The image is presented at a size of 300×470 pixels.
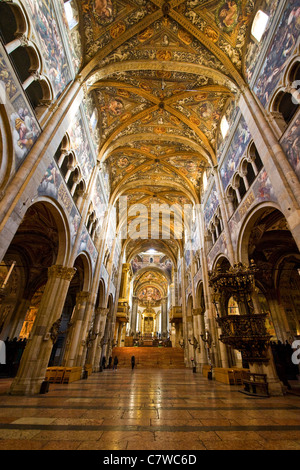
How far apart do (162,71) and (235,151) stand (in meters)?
6.50

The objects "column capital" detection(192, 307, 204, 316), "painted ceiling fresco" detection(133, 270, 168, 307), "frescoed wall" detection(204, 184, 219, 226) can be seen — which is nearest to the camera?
"frescoed wall" detection(204, 184, 219, 226)

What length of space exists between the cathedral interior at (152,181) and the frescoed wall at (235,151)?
110 mm

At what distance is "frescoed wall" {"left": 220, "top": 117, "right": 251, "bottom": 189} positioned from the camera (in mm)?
9648

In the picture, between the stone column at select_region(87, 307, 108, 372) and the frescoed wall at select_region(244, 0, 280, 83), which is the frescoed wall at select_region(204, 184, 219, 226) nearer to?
the frescoed wall at select_region(244, 0, 280, 83)

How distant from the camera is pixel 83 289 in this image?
12.7 metres

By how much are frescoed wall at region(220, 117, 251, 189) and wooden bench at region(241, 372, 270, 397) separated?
8902 millimetres

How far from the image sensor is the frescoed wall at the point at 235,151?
9.65 m

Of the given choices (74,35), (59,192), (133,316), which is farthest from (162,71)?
(133,316)

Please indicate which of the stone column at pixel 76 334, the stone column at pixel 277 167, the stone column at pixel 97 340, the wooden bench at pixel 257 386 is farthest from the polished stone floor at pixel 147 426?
the stone column at pixel 97 340

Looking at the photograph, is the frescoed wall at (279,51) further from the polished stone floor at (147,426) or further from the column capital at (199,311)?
the column capital at (199,311)

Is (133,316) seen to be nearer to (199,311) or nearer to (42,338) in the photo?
(199,311)

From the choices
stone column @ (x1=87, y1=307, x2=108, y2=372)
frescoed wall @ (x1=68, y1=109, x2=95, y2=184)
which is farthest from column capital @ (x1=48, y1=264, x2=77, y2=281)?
stone column @ (x1=87, y1=307, x2=108, y2=372)

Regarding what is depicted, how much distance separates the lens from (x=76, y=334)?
11.5m
